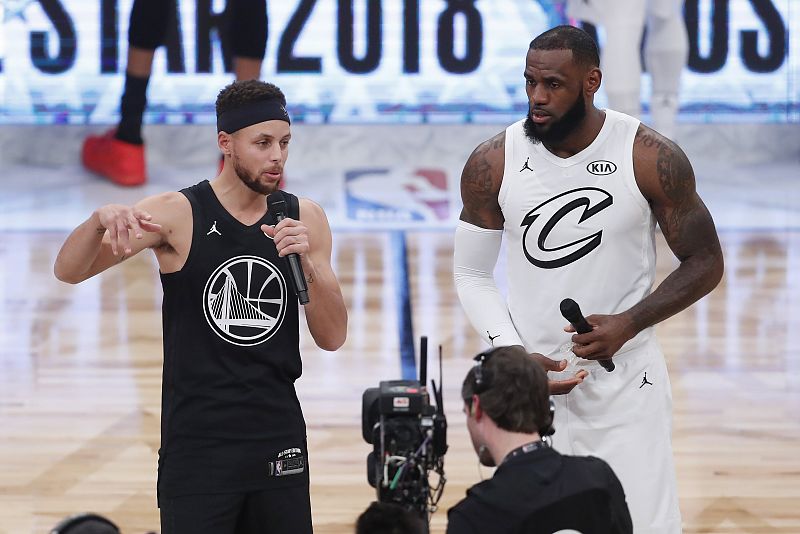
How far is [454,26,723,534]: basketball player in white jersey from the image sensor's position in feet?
11.1

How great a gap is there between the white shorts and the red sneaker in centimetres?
778

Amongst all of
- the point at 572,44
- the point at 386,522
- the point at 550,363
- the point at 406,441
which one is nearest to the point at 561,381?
the point at 550,363

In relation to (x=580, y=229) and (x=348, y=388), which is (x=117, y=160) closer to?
(x=348, y=388)

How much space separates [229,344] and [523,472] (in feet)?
3.08

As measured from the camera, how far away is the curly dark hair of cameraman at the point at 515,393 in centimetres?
257

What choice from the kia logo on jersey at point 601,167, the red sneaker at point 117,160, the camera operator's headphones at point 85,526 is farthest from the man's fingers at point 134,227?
the red sneaker at point 117,160

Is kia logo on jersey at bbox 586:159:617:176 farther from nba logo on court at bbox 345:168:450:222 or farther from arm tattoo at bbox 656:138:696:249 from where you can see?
nba logo on court at bbox 345:168:450:222

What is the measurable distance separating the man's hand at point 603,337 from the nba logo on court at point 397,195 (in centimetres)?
711

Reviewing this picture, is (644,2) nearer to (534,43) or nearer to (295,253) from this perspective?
(534,43)

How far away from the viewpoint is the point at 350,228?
10.3 meters

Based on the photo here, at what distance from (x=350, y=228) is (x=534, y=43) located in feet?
22.6

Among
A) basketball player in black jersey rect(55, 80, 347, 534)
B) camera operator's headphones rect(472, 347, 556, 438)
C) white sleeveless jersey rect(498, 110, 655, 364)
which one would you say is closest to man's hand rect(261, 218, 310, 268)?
basketball player in black jersey rect(55, 80, 347, 534)

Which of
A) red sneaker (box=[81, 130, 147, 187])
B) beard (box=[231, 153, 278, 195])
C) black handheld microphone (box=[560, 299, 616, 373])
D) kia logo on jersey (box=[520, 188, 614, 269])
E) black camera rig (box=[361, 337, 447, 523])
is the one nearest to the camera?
black camera rig (box=[361, 337, 447, 523])

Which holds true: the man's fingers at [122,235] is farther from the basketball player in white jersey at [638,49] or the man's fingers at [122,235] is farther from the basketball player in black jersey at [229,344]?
the basketball player in white jersey at [638,49]
